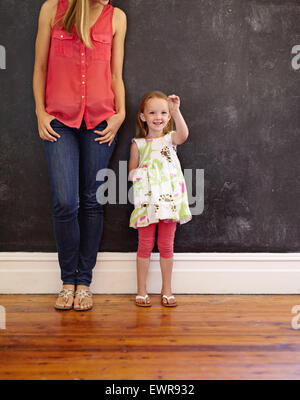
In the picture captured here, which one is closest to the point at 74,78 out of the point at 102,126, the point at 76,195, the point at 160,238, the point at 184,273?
the point at 102,126

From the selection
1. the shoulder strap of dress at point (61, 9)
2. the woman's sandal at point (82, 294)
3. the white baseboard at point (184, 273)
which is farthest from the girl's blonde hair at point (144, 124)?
the woman's sandal at point (82, 294)

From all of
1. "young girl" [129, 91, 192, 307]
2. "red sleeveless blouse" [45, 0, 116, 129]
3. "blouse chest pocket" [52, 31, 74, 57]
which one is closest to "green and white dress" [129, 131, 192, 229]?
"young girl" [129, 91, 192, 307]

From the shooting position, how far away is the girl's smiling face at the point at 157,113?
5.71 feet

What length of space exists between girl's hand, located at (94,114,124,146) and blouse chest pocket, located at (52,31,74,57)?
13.7 inches

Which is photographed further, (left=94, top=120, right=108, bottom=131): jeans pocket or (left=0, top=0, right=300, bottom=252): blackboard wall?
(left=0, top=0, right=300, bottom=252): blackboard wall

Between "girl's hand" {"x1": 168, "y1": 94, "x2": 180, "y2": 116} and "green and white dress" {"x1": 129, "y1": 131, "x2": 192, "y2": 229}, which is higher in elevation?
"girl's hand" {"x1": 168, "y1": 94, "x2": 180, "y2": 116}

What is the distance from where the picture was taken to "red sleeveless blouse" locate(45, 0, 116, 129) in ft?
5.48

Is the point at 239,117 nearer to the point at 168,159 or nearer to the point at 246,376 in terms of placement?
the point at 168,159

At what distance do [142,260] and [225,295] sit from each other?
1.64ft

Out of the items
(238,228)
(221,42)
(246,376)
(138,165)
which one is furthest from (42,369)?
(221,42)

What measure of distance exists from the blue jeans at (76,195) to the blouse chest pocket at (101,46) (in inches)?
12.2

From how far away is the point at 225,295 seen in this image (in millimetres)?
1931

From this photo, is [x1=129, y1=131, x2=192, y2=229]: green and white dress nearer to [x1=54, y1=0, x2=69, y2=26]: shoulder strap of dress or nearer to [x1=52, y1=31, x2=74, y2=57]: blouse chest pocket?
[x1=52, y1=31, x2=74, y2=57]: blouse chest pocket

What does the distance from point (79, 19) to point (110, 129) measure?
498 mm
